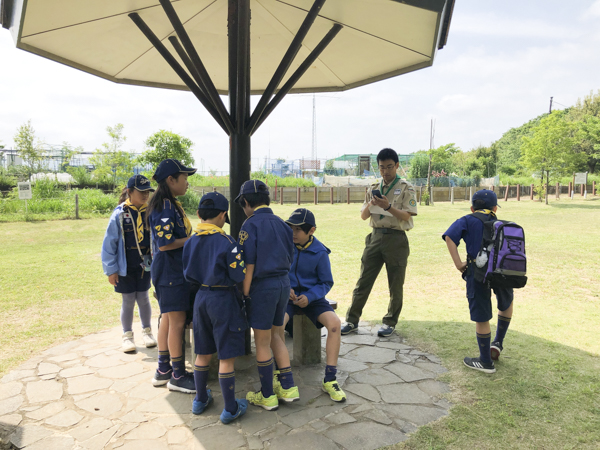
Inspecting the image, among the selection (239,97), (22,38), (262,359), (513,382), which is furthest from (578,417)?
(22,38)

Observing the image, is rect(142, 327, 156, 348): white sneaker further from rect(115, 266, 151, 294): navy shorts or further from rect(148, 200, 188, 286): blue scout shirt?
rect(148, 200, 188, 286): blue scout shirt

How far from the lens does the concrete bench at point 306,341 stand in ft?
12.5

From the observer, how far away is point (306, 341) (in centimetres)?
383

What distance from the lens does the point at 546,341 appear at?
4.48 metres

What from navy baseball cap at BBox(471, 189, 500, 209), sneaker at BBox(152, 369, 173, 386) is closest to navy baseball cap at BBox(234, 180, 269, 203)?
sneaker at BBox(152, 369, 173, 386)

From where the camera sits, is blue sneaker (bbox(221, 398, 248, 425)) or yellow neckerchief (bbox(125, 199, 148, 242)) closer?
blue sneaker (bbox(221, 398, 248, 425))

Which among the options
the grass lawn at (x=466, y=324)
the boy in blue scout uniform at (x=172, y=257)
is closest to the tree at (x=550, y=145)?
the grass lawn at (x=466, y=324)

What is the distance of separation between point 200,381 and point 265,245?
110cm

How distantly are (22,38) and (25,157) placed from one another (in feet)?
82.7

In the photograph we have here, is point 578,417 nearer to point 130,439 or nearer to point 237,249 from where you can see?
point 237,249

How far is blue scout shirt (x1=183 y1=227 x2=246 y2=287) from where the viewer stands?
2.72 metres

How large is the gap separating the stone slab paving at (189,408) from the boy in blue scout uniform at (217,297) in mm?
314

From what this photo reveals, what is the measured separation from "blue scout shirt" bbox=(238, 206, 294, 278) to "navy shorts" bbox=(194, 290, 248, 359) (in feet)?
0.89

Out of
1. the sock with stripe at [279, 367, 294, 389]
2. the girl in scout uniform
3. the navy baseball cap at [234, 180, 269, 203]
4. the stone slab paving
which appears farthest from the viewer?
the girl in scout uniform
